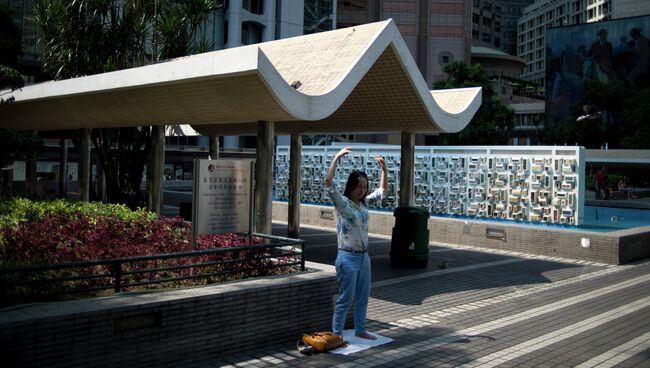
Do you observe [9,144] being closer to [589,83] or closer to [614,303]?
[614,303]

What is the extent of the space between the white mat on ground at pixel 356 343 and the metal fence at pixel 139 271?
1236mm

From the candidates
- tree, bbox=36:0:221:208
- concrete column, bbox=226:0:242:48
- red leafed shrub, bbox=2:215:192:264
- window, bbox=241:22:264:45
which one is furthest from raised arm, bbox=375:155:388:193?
window, bbox=241:22:264:45

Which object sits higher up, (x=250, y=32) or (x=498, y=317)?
(x=250, y=32)

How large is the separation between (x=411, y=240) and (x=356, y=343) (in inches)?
240

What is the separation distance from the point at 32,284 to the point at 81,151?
1281 cm

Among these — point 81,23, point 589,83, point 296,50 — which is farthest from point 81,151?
point 589,83

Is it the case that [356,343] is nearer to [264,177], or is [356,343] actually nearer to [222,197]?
[222,197]

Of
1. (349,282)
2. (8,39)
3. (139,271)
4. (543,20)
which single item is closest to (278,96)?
(349,282)

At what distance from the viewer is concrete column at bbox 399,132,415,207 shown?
1520cm

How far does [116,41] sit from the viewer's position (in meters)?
18.2

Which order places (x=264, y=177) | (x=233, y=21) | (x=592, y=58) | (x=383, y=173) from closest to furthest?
(x=383, y=173) < (x=264, y=177) < (x=233, y=21) < (x=592, y=58)

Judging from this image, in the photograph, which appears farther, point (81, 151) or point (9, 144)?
point (9, 144)

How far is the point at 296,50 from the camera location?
1339cm

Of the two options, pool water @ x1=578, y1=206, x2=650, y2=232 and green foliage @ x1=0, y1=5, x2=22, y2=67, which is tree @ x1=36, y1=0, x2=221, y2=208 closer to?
green foliage @ x1=0, y1=5, x2=22, y2=67
